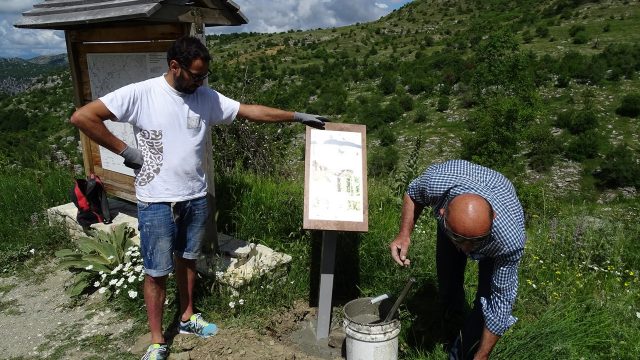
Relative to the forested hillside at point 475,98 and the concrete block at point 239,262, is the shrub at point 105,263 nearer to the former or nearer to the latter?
the concrete block at point 239,262

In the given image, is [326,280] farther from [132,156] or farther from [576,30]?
[576,30]

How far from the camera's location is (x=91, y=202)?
471cm

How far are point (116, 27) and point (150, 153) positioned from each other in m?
2.02

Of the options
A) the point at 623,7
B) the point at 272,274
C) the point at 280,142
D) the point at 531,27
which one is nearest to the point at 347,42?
the point at 531,27

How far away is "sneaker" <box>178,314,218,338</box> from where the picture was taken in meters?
3.32

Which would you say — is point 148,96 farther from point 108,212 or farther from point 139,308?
point 108,212

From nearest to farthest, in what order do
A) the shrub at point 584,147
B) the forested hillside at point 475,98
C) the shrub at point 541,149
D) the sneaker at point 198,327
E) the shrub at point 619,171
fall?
the sneaker at point 198,327, the forested hillside at point 475,98, the shrub at point 619,171, the shrub at point 541,149, the shrub at point 584,147

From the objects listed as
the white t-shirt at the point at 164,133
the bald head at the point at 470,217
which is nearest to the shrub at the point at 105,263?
the white t-shirt at the point at 164,133

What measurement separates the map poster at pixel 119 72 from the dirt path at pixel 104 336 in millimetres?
1446

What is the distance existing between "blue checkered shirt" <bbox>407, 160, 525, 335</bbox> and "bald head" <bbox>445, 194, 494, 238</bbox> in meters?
0.20

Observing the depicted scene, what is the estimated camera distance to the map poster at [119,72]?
13.0 ft

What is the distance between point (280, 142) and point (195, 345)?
4.36m

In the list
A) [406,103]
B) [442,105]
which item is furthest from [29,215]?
[406,103]

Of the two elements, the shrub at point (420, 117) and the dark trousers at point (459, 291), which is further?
the shrub at point (420, 117)
